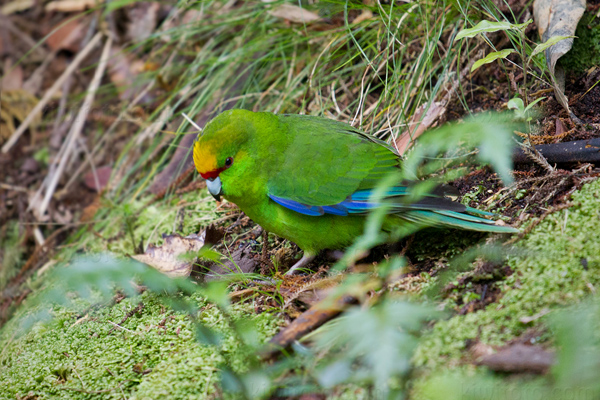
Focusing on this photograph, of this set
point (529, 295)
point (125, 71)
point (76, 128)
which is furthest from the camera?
point (125, 71)

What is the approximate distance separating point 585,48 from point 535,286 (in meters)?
1.76

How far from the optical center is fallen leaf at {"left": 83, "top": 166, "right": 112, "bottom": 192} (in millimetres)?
5016

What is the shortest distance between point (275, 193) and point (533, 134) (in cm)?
147

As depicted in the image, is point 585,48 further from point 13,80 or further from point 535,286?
point 13,80

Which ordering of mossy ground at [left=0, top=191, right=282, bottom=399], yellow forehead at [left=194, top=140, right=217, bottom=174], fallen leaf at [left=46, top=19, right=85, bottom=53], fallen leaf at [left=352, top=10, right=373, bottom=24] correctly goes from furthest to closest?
1. fallen leaf at [left=46, top=19, right=85, bottom=53]
2. fallen leaf at [left=352, top=10, right=373, bottom=24]
3. yellow forehead at [left=194, top=140, right=217, bottom=174]
4. mossy ground at [left=0, top=191, right=282, bottom=399]

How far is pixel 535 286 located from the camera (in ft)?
6.46

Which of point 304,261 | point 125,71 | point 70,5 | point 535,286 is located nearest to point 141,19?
point 125,71

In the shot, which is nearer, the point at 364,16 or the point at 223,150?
the point at 223,150

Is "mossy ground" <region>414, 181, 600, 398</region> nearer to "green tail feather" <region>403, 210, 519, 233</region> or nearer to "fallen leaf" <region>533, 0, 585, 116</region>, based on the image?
"green tail feather" <region>403, 210, 519, 233</region>

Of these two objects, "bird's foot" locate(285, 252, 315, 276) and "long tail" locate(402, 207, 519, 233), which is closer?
"long tail" locate(402, 207, 519, 233)

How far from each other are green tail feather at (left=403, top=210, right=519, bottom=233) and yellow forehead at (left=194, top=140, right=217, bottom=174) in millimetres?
1099

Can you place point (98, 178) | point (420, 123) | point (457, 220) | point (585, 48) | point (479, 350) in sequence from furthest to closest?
point (98, 178), point (420, 123), point (585, 48), point (457, 220), point (479, 350)

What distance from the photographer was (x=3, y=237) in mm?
4906

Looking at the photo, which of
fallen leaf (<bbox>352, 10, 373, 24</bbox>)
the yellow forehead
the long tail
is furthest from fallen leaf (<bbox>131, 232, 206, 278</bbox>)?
fallen leaf (<bbox>352, 10, 373, 24</bbox>)
